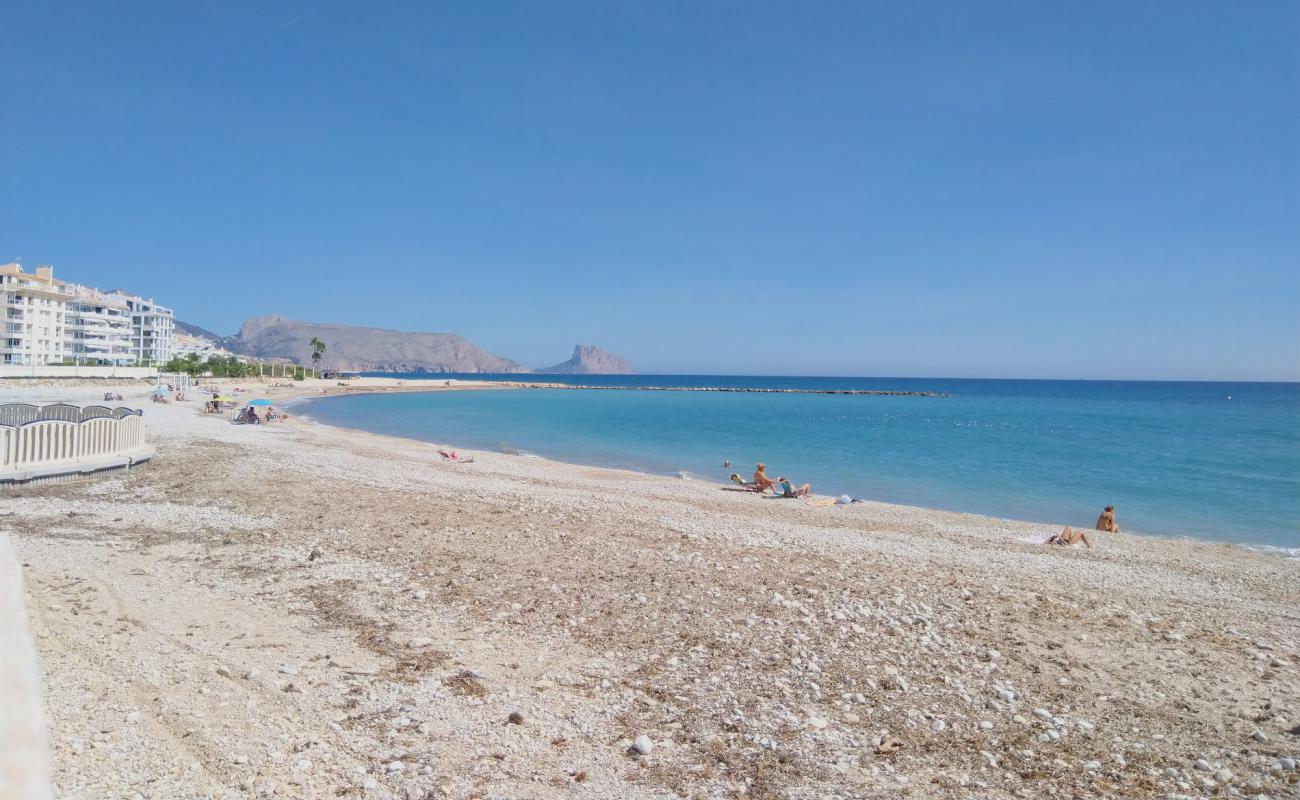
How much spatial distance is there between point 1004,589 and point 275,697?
29.8ft

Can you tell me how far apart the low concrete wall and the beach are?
6034 centimetres

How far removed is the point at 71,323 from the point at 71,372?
40597 mm

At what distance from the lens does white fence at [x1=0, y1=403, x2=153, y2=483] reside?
1381cm

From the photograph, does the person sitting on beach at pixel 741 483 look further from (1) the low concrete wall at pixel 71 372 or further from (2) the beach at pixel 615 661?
(1) the low concrete wall at pixel 71 372

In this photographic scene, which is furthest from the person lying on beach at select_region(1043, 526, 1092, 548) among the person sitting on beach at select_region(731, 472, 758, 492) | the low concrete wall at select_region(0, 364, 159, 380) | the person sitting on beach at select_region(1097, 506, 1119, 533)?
the low concrete wall at select_region(0, 364, 159, 380)

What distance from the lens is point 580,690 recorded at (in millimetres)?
6066

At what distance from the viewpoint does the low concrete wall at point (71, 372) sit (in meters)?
58.7

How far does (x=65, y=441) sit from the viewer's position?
48.7 feet

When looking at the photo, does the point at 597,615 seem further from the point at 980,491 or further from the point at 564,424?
the point at 564,424

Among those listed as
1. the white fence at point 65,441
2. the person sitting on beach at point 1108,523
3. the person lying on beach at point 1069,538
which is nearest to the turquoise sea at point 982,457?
the person sitting on beach at point 1108,523

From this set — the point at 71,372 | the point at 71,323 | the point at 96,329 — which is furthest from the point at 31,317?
the point at 71,372

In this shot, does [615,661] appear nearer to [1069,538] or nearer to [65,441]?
[1069,538]

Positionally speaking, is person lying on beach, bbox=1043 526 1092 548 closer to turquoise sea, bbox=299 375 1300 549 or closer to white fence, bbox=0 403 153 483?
turquoise sea, bbox=299 375 1300 549

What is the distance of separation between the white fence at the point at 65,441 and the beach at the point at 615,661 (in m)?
1.16
